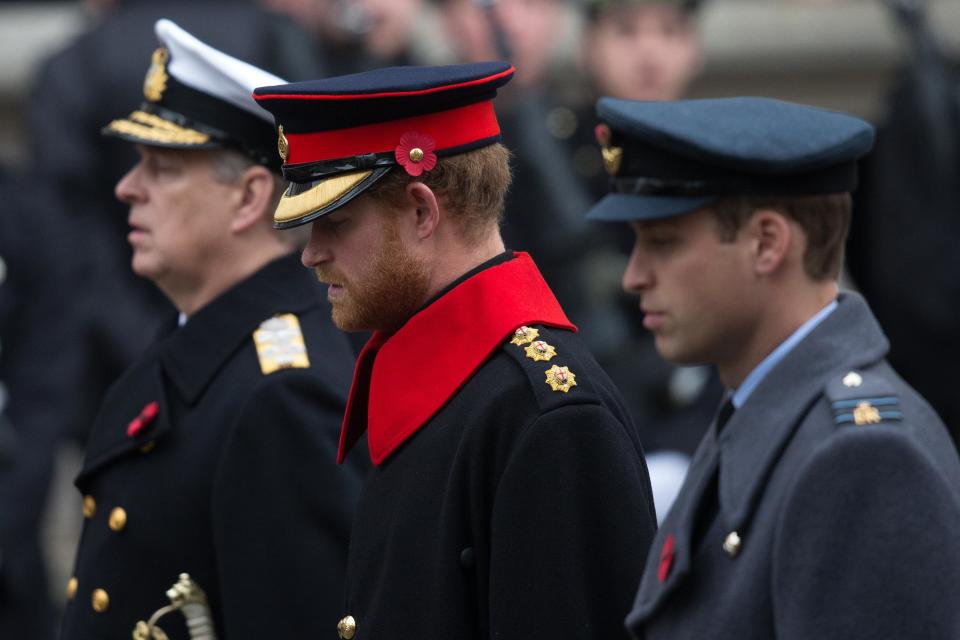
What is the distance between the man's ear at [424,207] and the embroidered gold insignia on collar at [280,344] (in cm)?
68

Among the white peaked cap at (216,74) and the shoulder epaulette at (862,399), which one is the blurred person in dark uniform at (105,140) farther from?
the shoulder epaulette at (862,399)

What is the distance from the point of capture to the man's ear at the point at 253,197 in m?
4.45

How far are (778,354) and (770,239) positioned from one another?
19 centimetres

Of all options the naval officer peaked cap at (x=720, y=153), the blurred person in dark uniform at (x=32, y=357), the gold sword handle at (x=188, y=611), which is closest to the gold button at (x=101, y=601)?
the gold sword handle at (x=188, y=611)

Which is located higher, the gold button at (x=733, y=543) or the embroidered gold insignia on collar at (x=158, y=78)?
the embroidered gold insignia on collar at (x=158, y=78)

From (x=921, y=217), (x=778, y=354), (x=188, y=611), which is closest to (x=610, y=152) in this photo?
(x=778, y=354)

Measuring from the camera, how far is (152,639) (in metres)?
4.14

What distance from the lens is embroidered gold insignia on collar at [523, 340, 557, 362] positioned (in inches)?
139

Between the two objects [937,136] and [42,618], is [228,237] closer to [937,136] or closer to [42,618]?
[42,618]

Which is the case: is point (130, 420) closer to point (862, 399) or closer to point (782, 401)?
point (782, 401)

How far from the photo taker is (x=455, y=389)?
3602 millimetres

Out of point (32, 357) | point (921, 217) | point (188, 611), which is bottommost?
point (921, 217)

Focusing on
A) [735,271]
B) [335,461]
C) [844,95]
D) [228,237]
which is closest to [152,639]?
[335,461]

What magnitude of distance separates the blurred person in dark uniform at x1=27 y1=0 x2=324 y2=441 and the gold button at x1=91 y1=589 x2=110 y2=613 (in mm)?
3042
